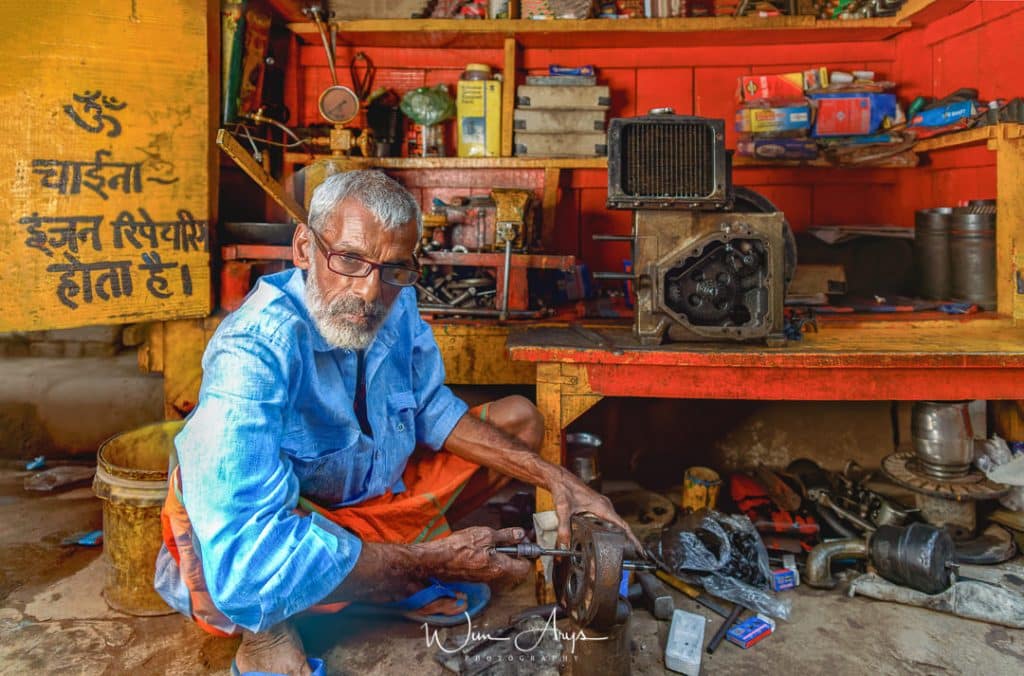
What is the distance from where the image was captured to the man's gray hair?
1.97 metres

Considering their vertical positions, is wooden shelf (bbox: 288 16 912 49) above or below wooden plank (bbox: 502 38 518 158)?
above

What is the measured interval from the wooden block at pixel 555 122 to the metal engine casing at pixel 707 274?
66.9 inches

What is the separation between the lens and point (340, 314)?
78.5 inches

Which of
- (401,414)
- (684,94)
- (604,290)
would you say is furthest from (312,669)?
(684,94)

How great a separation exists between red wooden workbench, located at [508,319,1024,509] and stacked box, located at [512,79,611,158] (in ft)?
6.43

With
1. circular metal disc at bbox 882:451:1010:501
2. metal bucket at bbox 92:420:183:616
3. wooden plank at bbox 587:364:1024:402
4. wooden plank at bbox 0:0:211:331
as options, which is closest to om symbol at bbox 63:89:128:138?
wooden plank at bbox 0:0:211:331

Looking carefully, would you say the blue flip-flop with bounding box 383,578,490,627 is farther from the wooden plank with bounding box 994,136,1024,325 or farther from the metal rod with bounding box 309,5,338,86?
the metal rod with bounding box 309,5,338,86

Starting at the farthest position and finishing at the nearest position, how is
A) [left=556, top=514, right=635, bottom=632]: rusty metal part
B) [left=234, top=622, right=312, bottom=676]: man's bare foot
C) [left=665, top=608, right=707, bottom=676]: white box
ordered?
1. [left=665, top=608, right=707, bottom=676]: white box
2. [left=234, top=622, right=312, bottom=676]: man's bare foot
3. [left=556, top=514, right=635, bottom=632]: rusty metal part

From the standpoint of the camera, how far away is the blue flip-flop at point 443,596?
2.34 meters

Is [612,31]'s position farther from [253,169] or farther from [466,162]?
[253,169]

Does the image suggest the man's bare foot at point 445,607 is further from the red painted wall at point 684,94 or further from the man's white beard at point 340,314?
the red painted wall at point 684,94

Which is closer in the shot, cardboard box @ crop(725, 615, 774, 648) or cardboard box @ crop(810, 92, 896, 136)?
cardboard box @ crop(725, 615, 774, 648)

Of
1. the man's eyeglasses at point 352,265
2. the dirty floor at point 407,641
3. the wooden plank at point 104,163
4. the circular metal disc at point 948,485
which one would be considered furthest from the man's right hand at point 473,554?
the wooden plank at point 104,163

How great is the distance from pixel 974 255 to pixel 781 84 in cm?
146
